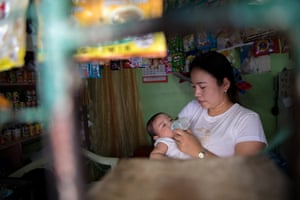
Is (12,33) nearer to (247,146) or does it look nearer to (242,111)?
(247,146)

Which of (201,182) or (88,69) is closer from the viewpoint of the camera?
(201,182)

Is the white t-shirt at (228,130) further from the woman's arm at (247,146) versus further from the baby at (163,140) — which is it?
the baby at (163,140)

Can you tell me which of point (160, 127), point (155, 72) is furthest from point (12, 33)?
point (155, 72)

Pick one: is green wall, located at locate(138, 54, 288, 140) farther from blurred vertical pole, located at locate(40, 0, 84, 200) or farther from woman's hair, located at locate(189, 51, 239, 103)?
blurred vertical pole, located at locate(40, 0, 84, 200)

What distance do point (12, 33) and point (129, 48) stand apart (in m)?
0.28

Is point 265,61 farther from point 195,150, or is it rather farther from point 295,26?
point 295,26

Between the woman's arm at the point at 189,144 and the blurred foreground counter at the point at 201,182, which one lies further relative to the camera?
the woman's arm at the point at 189,144

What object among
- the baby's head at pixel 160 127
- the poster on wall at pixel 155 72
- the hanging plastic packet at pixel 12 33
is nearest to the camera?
the hanging plastic packet at pixel 12 33

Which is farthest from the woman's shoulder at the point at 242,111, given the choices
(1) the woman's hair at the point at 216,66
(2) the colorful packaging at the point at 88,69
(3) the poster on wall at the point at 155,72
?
(3) the poster on wall at the point at 155,72

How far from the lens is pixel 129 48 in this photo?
59 cm

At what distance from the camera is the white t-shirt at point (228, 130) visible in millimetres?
1381

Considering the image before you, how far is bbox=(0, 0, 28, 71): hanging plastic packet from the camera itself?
0.61 meters

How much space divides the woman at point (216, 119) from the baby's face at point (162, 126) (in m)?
0.16

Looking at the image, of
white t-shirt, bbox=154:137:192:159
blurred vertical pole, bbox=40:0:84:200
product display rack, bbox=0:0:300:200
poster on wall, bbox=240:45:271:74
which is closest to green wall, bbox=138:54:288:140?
poster on wall, bbox=240:45:271:74
